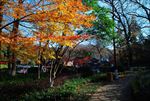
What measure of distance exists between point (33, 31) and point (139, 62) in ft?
93.4

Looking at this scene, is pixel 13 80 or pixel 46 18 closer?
pixel 46 18

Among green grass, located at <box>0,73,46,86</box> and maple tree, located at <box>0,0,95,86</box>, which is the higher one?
maple tree, located at <box>0,0,95,86</box>

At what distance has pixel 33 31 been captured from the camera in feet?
43.0

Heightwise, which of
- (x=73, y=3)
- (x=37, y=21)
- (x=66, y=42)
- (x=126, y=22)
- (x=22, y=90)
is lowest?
(x=22, y=90)

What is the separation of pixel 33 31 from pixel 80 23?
7.97ft

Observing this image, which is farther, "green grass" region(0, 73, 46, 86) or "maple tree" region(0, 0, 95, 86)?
"green grass" region(0, 73, 46, 86)

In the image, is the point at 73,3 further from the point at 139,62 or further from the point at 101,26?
the point at 139,62

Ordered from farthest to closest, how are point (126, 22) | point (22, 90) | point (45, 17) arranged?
point (126, 22) → point (22, 90) → point (45, 17)

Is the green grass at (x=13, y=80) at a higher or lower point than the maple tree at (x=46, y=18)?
lower

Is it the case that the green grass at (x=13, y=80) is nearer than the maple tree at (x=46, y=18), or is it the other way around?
the maple tree at (x=46, y=18)

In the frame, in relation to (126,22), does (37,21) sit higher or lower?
lower

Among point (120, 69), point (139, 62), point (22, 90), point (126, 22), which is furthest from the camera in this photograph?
point (126, 22)

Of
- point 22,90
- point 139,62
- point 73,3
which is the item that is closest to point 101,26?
point 22,90

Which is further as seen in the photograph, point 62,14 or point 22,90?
point 22,90
